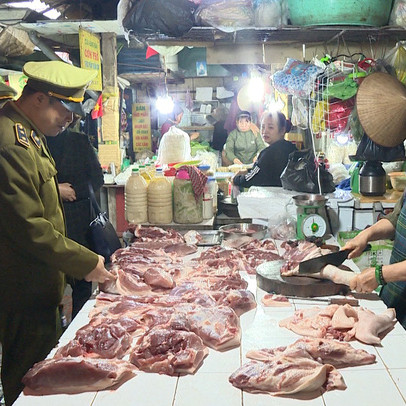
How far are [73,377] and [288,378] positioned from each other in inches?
33.7

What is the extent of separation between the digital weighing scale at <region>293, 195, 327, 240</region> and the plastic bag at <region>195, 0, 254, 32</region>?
1790 mm

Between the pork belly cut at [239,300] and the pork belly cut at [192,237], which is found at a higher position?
the pork belly cut at [239,300]

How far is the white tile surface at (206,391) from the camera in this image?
1864 millimetres

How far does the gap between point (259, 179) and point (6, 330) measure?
3.79 meters

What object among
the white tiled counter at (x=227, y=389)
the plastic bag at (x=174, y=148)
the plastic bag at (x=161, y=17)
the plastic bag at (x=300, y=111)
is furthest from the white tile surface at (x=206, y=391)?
the plastic bag at (x=174, y=148)

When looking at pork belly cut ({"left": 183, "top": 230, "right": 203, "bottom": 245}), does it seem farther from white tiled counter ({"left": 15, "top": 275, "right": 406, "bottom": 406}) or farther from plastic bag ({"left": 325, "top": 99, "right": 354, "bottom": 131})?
white tiled counter ({"left": 15, "top": 275, "right": 406, "bottom": 406})

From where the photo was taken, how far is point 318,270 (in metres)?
2.90

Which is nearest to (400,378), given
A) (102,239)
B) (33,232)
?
(33,232)

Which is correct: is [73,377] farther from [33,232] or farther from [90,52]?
[90,52]

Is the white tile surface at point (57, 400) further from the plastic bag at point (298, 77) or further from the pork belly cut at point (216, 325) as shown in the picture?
the plastic bag at point (298, 77)

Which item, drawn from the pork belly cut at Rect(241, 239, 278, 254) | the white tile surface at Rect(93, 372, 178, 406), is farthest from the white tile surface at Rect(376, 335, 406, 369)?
the pork belly cut at Rect(241, 239, 278, 254)

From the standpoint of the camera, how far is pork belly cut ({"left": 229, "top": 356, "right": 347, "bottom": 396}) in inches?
75.1

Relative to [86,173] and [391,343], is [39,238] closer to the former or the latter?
[391,343]

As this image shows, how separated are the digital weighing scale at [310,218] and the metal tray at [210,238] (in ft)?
2.28
